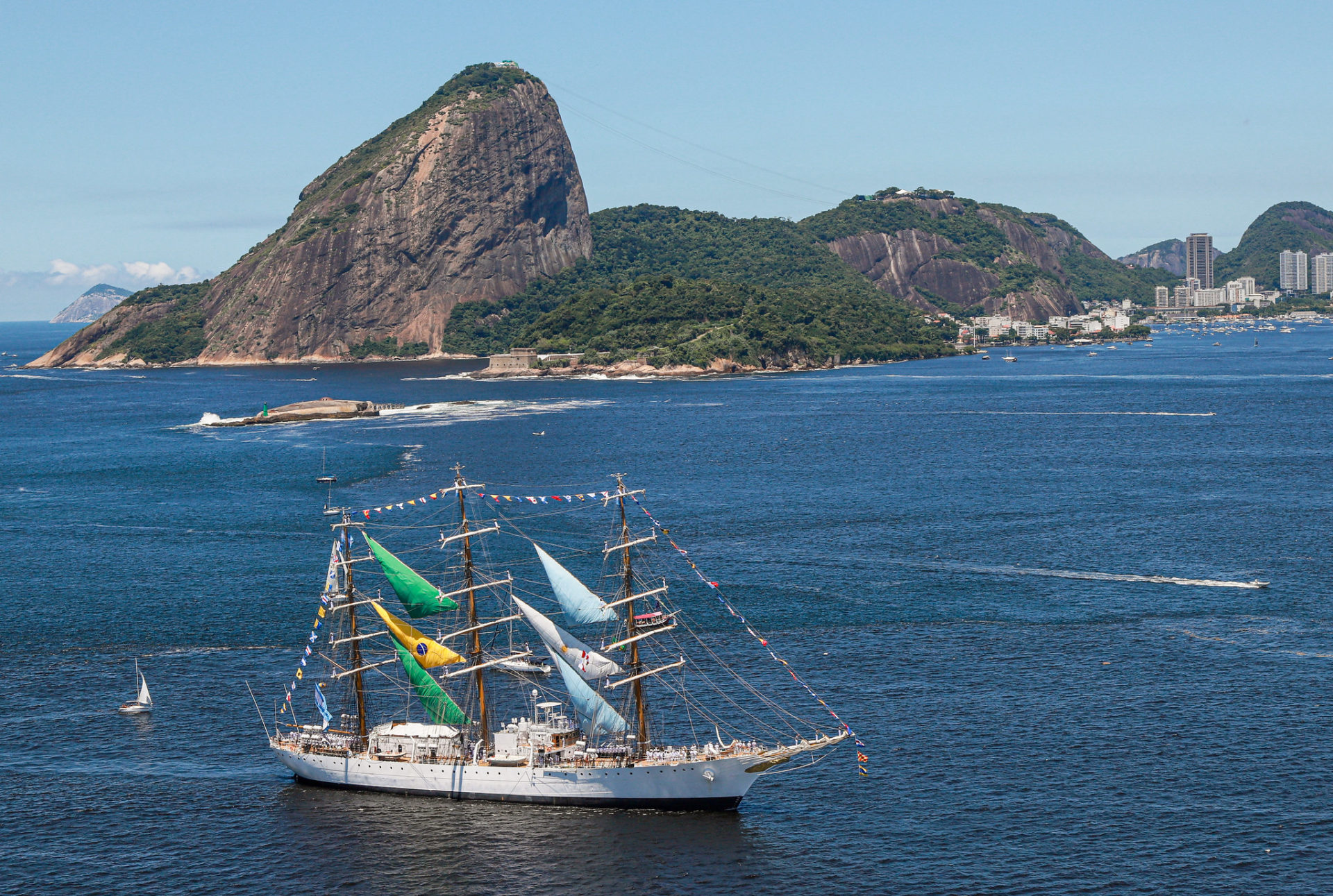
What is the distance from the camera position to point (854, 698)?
73.6 meters

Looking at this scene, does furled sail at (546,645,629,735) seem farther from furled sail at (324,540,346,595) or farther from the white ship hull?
furled sail at (324,540,346,595)

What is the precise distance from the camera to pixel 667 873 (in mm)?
55375

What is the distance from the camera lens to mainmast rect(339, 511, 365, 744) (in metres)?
68.2

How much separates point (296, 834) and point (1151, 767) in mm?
39302

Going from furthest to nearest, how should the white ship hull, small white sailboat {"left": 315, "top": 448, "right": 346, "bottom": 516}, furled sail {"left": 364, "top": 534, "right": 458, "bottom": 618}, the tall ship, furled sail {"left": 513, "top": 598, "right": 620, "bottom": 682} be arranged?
small white sailboat {"left": 315, "top": 448, "right": 346, "bottom": 516}, furled sail {"left": 364, "top": 534, "right": 458, "bottom": 618}, furled sail {"left": 513, "top": 598, "right": 620, "bottom": 682}, the tall ship, the white ship hull

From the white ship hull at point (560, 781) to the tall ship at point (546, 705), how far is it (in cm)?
7

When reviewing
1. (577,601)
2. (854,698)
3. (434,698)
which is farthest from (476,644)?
(854,698)

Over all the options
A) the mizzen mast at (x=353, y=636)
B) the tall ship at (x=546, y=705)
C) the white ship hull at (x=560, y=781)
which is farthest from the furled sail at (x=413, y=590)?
the white ship hull at (x=560, y=781)

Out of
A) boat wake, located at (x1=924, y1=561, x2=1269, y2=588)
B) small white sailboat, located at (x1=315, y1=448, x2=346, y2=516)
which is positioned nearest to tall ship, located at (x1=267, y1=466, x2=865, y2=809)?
boat wake, located at (x1=924, y1=561, x2=1269, y2=588)

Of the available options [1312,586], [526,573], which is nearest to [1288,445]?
[1312,586]

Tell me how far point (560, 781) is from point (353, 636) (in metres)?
14.4

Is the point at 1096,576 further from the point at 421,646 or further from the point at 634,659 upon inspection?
the point at 421,646

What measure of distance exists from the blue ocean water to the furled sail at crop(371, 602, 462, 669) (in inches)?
275

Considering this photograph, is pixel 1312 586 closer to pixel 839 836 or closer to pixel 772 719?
pixel 772 719
